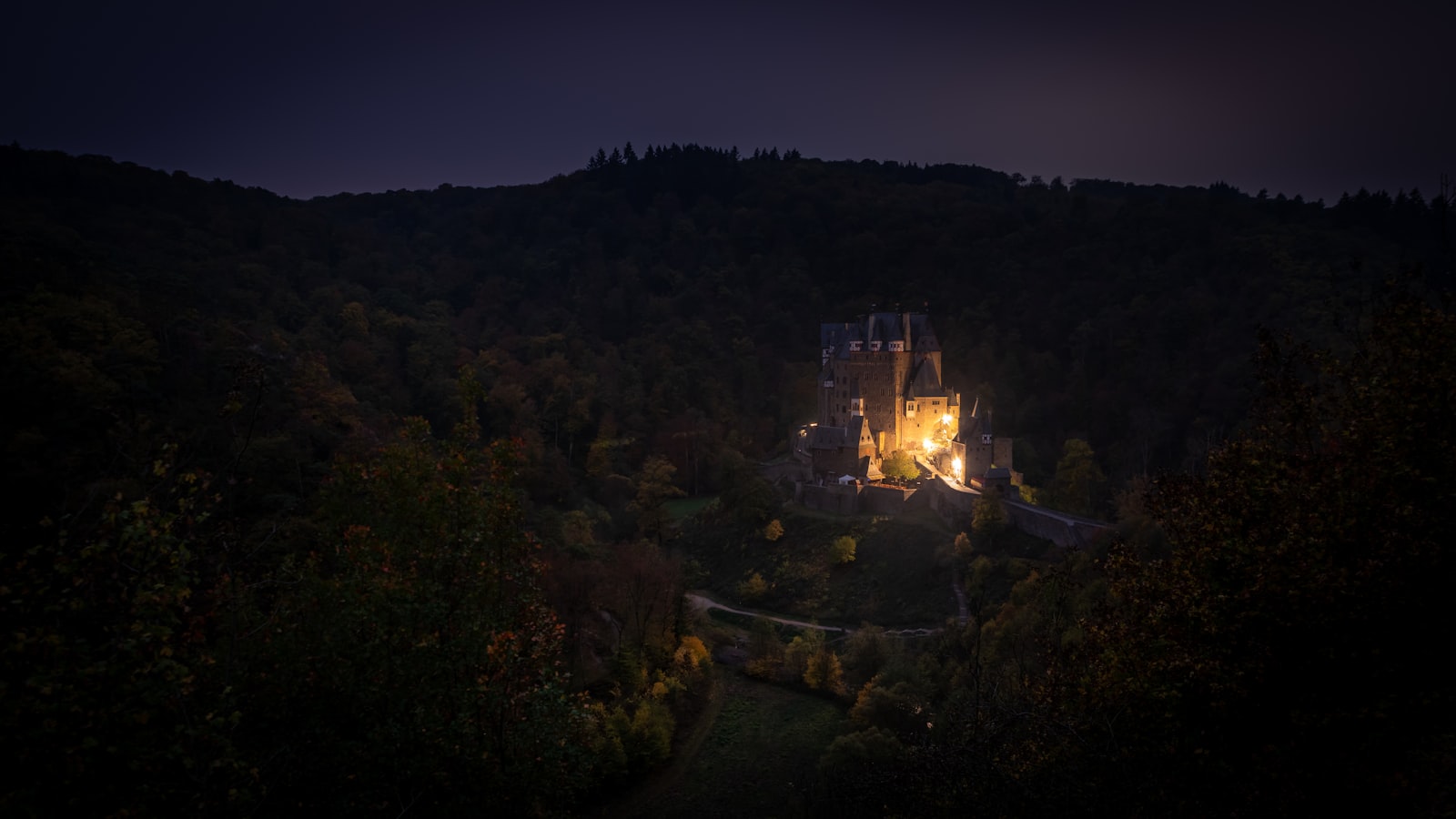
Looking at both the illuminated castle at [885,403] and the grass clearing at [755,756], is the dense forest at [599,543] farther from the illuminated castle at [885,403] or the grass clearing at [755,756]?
the illuminated castle at [885,403]

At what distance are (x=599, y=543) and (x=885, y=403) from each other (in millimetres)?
22593

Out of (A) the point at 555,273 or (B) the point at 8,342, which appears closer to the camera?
(B) the point at 8,342

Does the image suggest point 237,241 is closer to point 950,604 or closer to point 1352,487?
point 950,604

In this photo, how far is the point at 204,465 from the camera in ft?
67.0

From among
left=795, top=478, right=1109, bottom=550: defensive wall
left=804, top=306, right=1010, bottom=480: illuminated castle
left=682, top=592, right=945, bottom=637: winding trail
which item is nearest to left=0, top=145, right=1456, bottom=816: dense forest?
left=682, top=592, right=945, bottom=637: winding trail

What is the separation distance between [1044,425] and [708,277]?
45.8 m

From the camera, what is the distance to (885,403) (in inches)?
1924

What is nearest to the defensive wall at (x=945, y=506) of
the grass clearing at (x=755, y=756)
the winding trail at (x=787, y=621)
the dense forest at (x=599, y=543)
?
the dense forest at (x=599, y=543)

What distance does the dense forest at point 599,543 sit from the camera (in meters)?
7.09

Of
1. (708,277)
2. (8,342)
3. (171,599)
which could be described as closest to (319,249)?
(708,277)

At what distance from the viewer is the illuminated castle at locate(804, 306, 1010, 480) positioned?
153ft

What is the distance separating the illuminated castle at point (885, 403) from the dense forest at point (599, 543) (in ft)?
19.7

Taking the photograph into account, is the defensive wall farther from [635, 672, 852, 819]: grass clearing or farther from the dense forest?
[635, 672, 852, 819]: grass clearing

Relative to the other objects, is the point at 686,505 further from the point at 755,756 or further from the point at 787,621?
the point at 755,756
